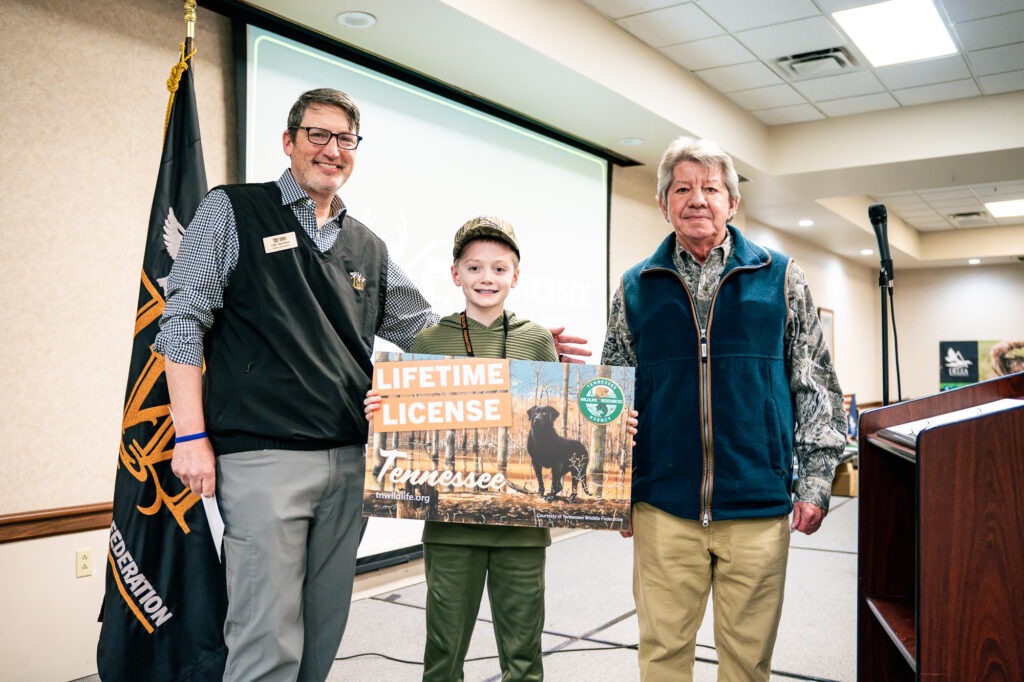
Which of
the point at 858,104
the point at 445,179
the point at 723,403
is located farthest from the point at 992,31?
the point at 723,403

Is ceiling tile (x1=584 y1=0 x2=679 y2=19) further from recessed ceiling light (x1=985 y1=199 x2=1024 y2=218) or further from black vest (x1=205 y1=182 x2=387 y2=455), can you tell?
recessed ceiling light (x1=985 y1=199 x2=1024 y2=218)

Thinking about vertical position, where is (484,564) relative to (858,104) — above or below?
below

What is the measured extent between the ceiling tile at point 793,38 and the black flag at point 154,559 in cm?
368

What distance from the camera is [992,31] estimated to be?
4.42m

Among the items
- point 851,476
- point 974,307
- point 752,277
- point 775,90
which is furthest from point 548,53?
point 974,307

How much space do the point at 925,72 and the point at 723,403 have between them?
446cm

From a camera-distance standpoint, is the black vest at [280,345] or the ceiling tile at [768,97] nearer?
the black vest at [280,345]

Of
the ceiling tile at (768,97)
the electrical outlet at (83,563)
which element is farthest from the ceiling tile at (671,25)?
the electrical outlet at (83,563)

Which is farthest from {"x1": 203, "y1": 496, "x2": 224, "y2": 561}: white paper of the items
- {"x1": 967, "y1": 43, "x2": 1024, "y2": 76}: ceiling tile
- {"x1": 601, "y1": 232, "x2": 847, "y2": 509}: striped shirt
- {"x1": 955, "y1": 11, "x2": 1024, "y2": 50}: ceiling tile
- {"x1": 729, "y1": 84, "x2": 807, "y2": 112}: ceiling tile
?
{"x1": 967, "y1": 43, "x2": 1024, "y2": 76}: ceiling tile

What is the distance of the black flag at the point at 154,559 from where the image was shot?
1.93 m

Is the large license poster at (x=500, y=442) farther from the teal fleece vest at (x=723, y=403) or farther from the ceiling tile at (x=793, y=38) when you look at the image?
the ceiling tile at (x=793, y=38)

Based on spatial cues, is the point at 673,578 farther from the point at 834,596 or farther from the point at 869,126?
the point at 869,126

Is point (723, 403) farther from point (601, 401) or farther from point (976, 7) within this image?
point (976, 7)

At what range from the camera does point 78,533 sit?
2.68 metres
